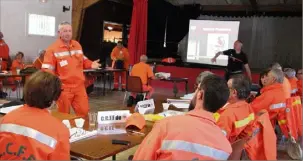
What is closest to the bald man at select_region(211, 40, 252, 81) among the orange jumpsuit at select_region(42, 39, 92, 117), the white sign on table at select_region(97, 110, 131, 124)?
the orange jumpsuit at select_region(42, 39, 92, 117)

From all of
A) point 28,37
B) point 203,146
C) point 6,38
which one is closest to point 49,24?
→ point 28,37

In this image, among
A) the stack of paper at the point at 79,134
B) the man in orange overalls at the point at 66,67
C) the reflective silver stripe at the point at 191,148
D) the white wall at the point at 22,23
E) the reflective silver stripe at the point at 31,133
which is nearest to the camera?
the reflective silver stripe at the point at 191,148

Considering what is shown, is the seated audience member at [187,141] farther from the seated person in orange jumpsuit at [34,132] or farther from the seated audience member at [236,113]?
the seated audience member at [236,113]

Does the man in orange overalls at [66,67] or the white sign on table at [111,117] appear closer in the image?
the white sign on table at [111,117]

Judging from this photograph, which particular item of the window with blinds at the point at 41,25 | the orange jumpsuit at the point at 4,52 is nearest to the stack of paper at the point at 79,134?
the orange jumpsuit at the point at 4,52

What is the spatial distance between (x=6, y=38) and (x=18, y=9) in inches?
33.9

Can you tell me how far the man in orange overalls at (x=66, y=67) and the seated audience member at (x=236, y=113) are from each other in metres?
1.59

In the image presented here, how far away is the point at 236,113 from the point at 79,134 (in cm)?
103

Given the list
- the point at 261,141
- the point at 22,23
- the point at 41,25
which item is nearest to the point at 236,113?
the point at 261,141

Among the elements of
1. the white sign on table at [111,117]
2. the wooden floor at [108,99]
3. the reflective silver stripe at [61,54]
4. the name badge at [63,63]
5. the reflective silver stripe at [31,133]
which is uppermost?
the reflective silver stripe at [61,54]

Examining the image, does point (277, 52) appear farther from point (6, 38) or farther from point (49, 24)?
point (6, 38)

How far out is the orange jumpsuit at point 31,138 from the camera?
1.46 meters

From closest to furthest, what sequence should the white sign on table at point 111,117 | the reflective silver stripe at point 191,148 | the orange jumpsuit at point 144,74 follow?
the reflective silver stripe at point 191,148 → the white sign on table at point 111,117 → the orange jumpsuit at point 144,74

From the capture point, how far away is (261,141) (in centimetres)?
225
